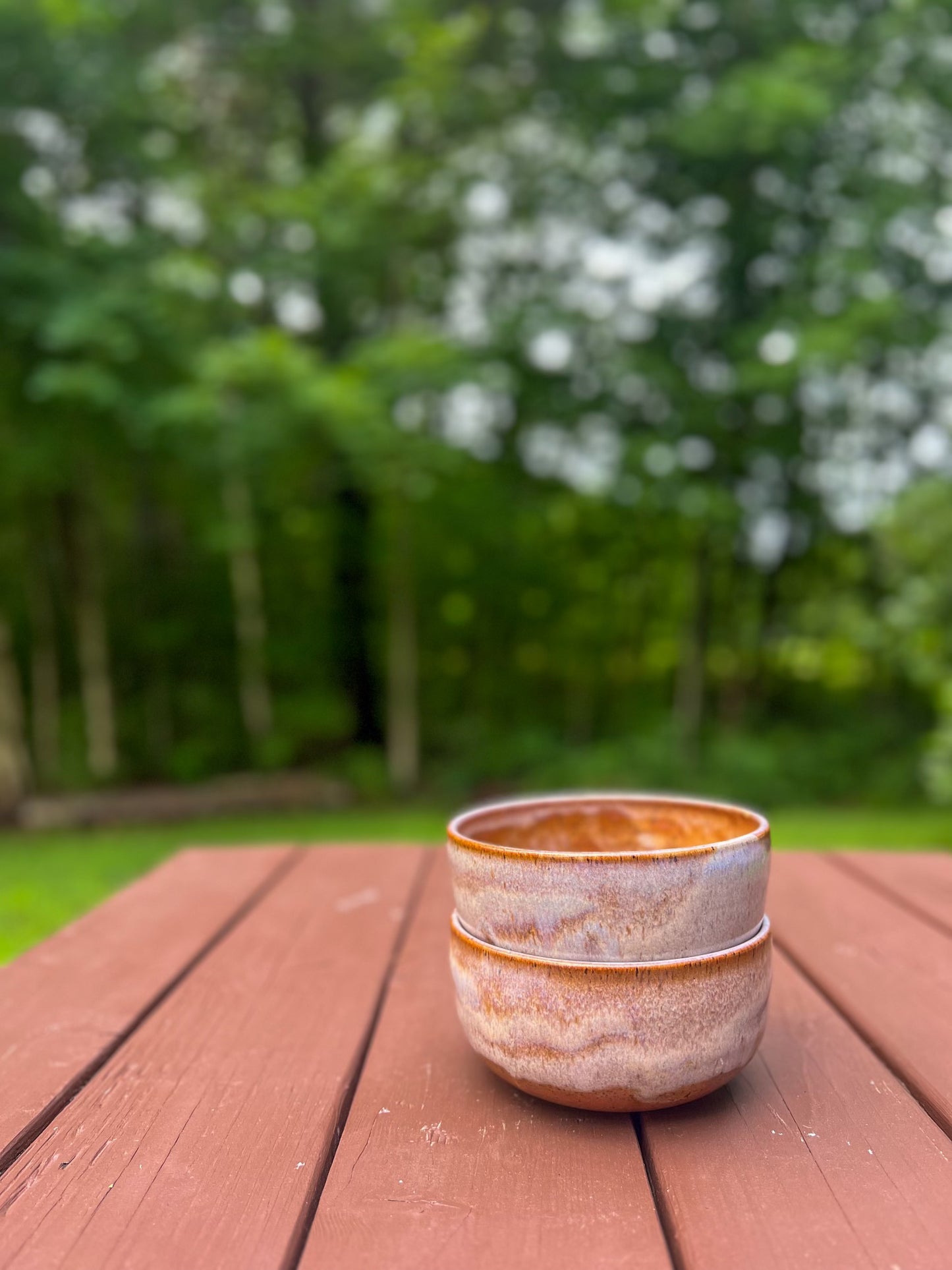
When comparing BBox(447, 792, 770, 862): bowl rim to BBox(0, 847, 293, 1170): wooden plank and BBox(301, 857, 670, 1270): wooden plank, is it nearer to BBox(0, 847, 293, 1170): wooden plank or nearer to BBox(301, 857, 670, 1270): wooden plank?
BBox(301, 857, 670, 1270): wooden plank

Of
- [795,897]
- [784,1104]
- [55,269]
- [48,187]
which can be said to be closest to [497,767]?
[55,269]

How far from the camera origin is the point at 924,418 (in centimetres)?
920

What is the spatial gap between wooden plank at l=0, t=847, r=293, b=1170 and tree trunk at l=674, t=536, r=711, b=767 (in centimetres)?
758

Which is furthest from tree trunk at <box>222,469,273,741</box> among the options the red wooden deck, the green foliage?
the red wooden deck

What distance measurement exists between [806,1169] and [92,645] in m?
8.05

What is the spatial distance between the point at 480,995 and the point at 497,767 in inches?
316

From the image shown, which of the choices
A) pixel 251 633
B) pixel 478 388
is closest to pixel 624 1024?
pixel 478 388

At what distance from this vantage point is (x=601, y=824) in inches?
37.8

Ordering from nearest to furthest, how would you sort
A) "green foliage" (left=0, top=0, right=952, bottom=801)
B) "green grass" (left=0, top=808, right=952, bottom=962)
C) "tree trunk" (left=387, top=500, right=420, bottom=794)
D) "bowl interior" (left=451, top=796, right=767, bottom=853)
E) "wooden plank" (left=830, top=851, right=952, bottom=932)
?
"bowl interior" (left=451, top=796, right=767, bottom=853)
"wooden plank" (left=830, top=851, right=952, bottom=932)
"green grass" (left=0, top=808, right=952, bottom=962)
"green foliage" (left=0, top=0, right=952, bottom=801)
"tree trunk" (left=387, top=500, right=420, bottom=794)

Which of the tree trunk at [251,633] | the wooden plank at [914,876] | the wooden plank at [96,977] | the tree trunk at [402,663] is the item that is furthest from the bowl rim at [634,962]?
the tree trunk at [251,633]

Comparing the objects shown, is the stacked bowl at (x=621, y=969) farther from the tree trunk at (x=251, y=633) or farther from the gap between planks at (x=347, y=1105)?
the tree trunk at (x=251, y=633)

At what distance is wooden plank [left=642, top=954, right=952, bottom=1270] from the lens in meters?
0.56

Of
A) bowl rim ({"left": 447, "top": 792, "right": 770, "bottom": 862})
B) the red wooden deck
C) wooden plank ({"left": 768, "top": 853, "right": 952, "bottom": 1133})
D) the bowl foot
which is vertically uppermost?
bowl rim ({"left": 447, "top": 792, "right": 770, "bottom": 862})

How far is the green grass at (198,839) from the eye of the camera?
4793mm
